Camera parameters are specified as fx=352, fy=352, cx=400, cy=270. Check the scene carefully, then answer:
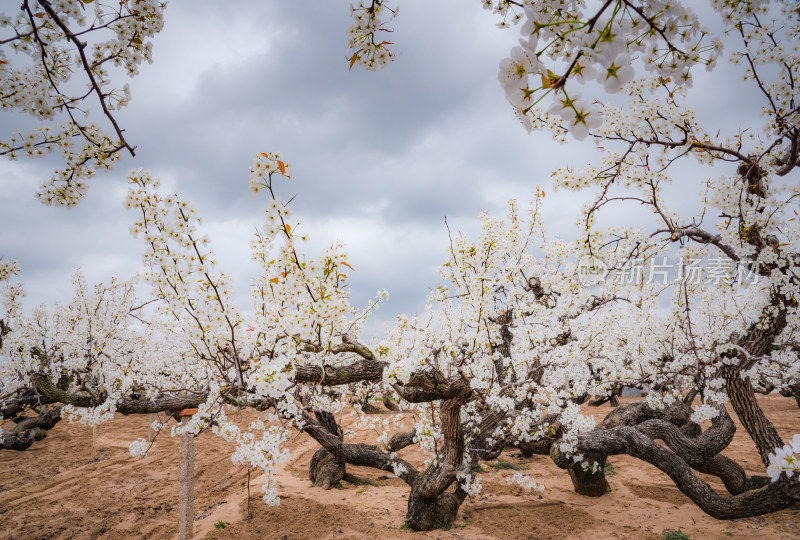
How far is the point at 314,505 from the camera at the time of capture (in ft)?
20.4

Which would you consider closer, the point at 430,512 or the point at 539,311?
the point at 430,512

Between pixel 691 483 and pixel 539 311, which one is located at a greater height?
pixel 539 311

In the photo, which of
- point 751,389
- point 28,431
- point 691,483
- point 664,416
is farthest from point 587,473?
point 28,431

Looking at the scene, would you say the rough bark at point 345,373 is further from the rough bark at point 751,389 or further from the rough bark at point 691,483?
the rough bark at point 751,389

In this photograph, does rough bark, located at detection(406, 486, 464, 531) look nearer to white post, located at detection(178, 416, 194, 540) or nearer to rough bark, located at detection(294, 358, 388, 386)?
rough bark, located at detection(294, 358, 388, 386)

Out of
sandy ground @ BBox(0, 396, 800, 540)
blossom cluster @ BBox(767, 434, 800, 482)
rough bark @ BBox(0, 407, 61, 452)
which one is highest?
blossom cluster @ BBox(767, 434, 800, 482)

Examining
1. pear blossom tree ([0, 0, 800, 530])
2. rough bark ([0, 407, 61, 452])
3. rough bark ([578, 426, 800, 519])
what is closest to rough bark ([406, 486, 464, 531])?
pear blossom tree ([0, 0, 800, 530])

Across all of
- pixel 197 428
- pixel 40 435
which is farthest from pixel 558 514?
pixel 40 435

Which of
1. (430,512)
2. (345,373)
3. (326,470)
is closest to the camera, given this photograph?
(345,373)

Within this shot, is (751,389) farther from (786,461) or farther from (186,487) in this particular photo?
(186,487)

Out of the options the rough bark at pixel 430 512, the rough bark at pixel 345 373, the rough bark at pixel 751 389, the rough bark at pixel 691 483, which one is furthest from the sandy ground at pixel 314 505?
the rough bark at pixel 345 373

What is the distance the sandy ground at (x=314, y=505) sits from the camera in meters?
5.32

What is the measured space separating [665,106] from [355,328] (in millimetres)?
6679

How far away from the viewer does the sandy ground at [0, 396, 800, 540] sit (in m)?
5.32
